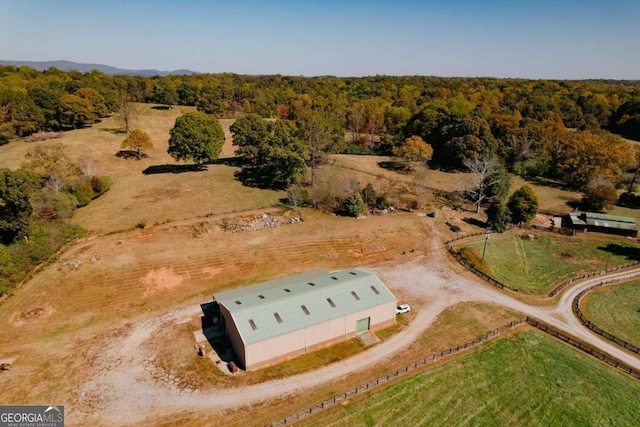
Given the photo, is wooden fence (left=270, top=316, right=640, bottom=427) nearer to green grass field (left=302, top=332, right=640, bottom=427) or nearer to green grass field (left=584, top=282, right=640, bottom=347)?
green grass field (left=302, top=332, right=640, bottom=427)

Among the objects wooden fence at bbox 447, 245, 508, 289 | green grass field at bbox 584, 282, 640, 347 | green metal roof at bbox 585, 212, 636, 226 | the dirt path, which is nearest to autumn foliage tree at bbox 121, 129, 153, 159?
the dirt path

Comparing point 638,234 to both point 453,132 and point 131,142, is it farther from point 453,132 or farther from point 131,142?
point 131,142

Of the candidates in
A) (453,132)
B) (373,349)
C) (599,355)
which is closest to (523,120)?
(453,132)

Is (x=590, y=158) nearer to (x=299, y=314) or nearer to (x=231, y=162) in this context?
(x=299, y=314)

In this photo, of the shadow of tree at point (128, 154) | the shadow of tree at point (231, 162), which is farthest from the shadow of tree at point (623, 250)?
the shadow of tree at point (128, 154)

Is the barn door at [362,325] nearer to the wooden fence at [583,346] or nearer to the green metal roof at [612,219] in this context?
the wooden fence at [583,346]
